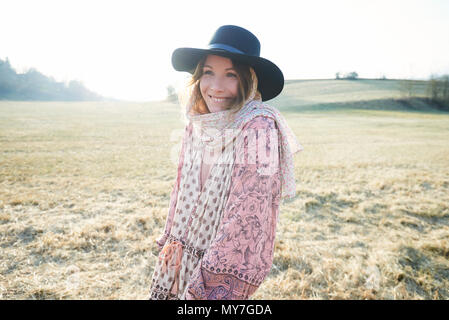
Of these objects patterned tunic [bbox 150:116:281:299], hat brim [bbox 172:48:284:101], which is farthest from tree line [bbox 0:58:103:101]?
patterned tunic [bbox 150:116:281:299]

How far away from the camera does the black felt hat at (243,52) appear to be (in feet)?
4.90

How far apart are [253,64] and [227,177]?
707 mm

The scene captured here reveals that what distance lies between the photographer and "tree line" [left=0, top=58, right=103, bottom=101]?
197 ft

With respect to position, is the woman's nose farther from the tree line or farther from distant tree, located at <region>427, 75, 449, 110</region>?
the tree line

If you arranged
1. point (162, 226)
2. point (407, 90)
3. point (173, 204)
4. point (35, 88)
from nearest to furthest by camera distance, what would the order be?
point (173, 204) → point (162, 226) → point (407, 90) → point (35, 88)

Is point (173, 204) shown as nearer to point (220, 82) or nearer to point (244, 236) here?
point (244, 236)

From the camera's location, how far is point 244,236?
4.16ft

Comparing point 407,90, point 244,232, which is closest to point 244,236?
point 244,232

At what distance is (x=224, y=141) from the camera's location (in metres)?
1.54

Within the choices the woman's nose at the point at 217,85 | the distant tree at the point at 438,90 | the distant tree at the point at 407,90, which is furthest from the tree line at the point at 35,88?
the distant tree at the point at 438,90

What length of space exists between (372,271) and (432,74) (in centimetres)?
6401

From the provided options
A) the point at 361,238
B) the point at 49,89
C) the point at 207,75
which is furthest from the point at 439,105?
the point at 49,89

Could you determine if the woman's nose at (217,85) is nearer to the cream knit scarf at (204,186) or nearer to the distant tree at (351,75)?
the cream knit scarf at (204,186)
